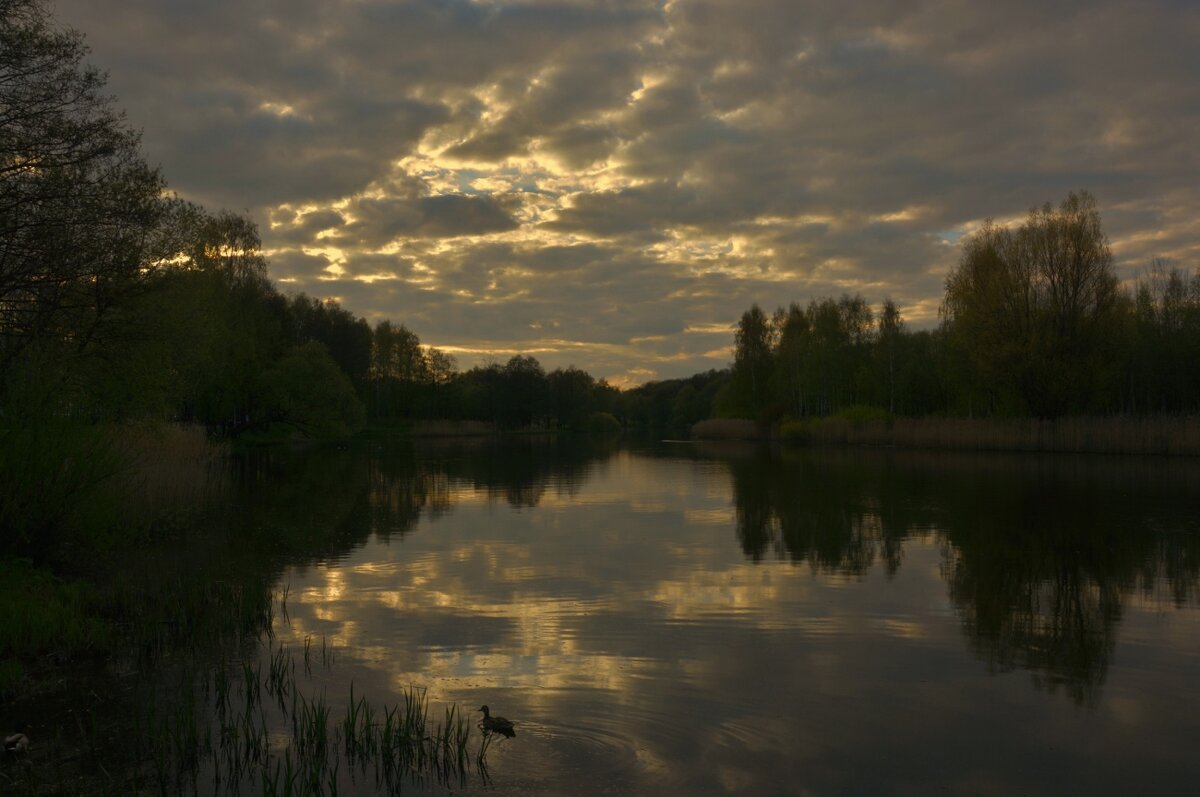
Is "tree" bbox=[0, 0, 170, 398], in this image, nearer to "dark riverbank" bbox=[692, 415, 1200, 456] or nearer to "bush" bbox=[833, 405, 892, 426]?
"dark riverbank" bbox=[692, 415, 1200, 456]

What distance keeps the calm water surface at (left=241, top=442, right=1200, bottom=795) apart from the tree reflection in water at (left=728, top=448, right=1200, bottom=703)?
0.08 metres

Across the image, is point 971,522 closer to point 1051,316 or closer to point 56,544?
point 56,544

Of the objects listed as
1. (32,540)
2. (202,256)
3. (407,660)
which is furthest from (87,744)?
(202,256)

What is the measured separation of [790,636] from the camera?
9.77m

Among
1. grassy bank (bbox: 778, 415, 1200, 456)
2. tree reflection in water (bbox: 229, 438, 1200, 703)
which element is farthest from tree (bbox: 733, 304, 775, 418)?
tree reflection in water (bbox: 229, 438, 1200, 703)

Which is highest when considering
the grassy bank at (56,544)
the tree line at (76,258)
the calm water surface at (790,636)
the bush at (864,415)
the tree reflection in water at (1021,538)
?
the tree line at (76,258)

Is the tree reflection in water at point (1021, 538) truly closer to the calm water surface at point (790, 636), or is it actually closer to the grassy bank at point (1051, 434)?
the calm water surface at point (790, 636)

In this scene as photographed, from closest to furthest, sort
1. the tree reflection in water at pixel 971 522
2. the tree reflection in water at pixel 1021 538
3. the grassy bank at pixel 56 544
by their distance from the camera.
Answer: the grassy bank at pixel 56 544
the tree reflection in water at pixel 1021 538
the tree reflection in water at pixel 971 522

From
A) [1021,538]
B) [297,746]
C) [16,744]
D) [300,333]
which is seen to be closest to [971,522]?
[1021,538]

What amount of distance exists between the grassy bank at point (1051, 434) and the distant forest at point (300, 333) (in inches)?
103

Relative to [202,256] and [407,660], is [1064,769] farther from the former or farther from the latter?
[202,256]

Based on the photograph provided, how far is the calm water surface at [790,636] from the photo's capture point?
6.26 meters

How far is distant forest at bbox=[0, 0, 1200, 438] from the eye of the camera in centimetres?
1325

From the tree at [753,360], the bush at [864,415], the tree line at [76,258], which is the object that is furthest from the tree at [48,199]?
the tree at [753,360]
